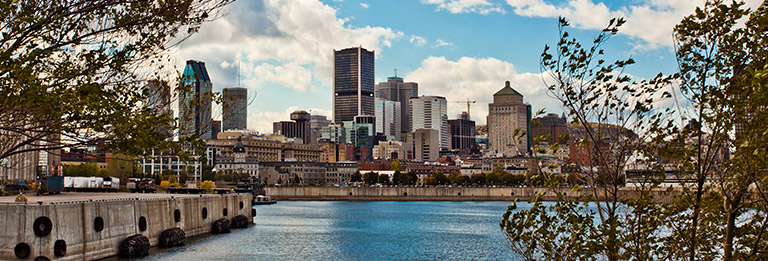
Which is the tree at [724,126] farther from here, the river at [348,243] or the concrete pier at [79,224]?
the river at [348,243]

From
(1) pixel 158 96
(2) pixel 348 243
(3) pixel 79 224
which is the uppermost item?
(1) pixel 158 96

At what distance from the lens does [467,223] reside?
320 feet

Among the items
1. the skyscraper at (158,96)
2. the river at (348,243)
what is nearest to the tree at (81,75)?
the skyscraper at (158,96)

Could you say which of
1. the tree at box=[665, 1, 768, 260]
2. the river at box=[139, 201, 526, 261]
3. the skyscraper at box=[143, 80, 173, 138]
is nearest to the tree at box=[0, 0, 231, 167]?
the skyscraper at box=[143, 80, 173, 138]

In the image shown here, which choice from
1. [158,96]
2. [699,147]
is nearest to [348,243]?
[158,96]

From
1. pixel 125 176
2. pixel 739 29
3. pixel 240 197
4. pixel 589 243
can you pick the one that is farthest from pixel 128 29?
pixel 125 176

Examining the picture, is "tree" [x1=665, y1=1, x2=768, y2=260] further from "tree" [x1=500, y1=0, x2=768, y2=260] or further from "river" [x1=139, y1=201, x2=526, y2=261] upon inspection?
"river" [x1=139, y1=201, x2=526, y2=261]

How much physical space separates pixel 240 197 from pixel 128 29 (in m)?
66.8

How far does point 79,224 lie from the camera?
44.8 metres

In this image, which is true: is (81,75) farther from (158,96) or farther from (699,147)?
(699,147)

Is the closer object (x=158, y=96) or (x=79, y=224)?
(x=158, y=96)

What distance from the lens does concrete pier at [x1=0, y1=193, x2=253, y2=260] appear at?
4041 cm

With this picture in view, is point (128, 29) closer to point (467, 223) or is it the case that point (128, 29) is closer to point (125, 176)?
point (467, 223)

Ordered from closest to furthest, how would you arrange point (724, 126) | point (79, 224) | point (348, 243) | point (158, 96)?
point (724, 126) → point (158, 96) → point (79, 224) → point (348, 243)
